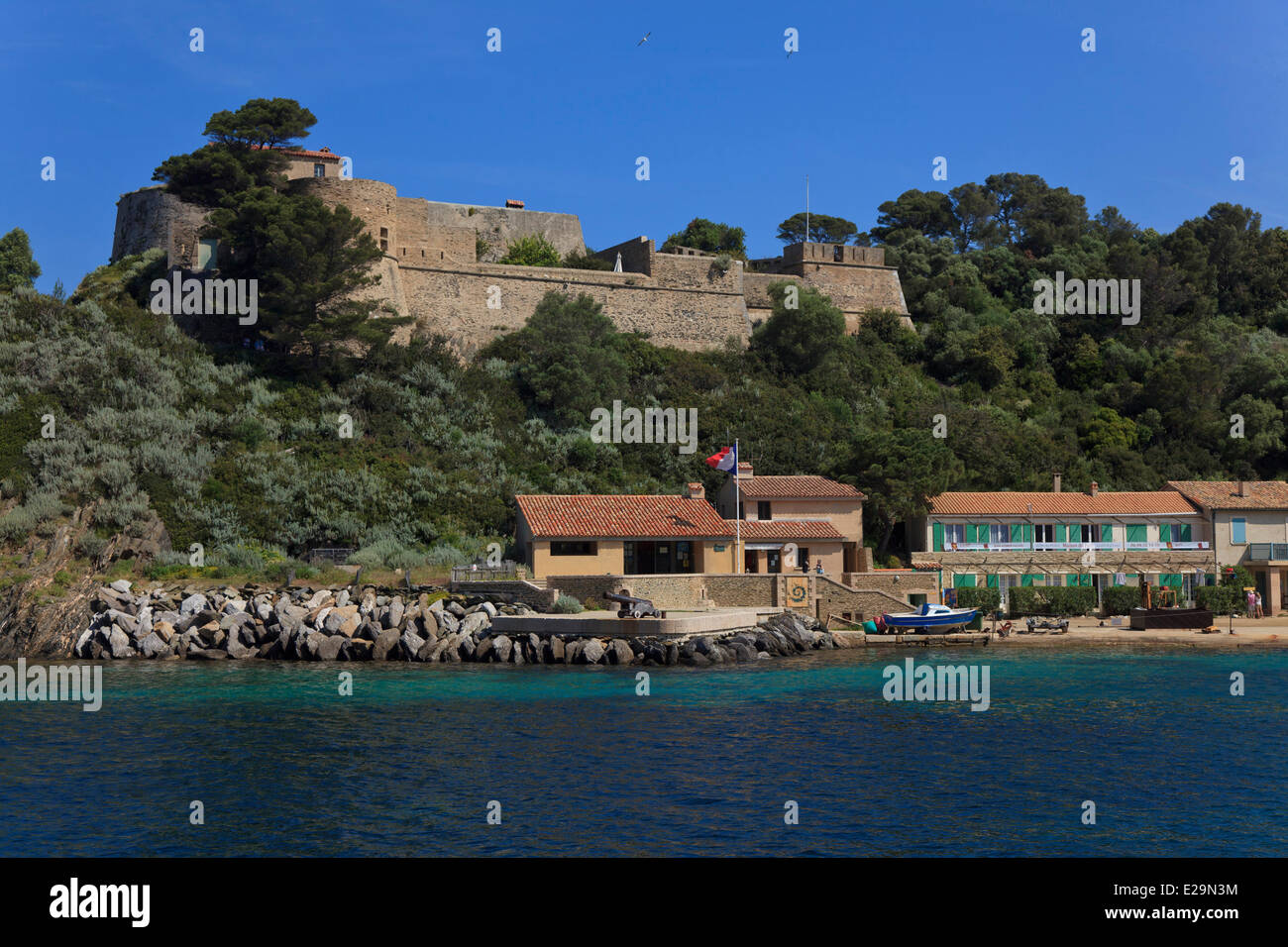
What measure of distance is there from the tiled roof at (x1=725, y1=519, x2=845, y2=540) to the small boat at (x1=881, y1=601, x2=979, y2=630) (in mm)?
5072

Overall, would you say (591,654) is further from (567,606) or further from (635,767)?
(635,767)

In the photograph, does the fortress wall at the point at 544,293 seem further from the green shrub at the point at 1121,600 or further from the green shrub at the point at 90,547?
the green shrub at the point at 1121,600

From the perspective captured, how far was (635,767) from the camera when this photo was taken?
61.8 feet

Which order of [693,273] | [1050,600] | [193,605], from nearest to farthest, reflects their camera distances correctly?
[193,605] < [1050,600] < [693,273]

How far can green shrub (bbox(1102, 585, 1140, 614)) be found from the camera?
41500 millimetres

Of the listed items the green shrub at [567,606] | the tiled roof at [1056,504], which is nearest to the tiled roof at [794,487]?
the tiled roof at [1056,504]

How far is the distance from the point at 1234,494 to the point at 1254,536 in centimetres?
192

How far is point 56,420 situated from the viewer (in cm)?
4188

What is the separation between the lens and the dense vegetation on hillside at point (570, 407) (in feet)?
134

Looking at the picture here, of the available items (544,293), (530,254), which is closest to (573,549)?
(544,293)

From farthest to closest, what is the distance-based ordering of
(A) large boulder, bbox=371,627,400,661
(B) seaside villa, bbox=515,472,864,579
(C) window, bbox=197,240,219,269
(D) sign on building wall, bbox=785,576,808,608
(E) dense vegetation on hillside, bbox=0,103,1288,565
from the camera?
1. (C) window, bbox=197,240,219,269
2. (E) dense vegetation on hillside, bbox=0,103,1288,565
3. (B) seaside villa, bbox=515,472,864,579
4. (D) sign on building wall, bbox=785,576,808,608
5. (A) large boulder, bbox=371,627,400,661

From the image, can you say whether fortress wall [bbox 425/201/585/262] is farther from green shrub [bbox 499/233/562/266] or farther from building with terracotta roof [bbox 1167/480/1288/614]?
building with terracotta roof [bbox 1167/480/1288/614]

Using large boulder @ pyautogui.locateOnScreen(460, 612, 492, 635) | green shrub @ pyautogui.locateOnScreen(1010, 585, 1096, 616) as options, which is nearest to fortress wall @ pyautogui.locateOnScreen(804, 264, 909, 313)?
green shrub @ pyautogui.locateOnScreen(1010, 585, 1096, 616)
